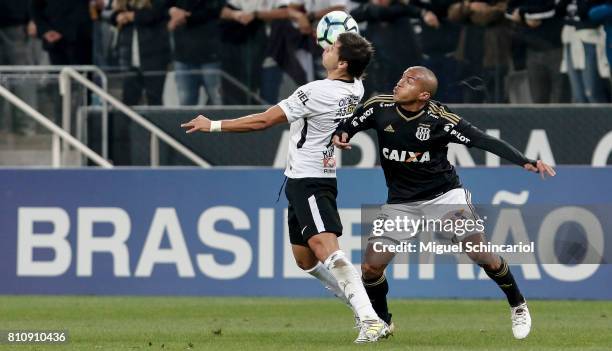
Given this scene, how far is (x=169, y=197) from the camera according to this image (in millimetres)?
15961

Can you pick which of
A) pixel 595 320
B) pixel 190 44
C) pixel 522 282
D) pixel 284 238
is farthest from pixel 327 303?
pixel 190 44

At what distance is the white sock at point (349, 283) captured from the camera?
394 inches

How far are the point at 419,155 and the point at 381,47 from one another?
7.03 metres

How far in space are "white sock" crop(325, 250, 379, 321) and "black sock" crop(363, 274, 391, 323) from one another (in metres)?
0.66

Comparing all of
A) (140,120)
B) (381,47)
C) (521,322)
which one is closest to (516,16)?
(381,47)

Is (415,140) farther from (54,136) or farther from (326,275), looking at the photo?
(54,136)

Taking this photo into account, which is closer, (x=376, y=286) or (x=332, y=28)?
(x=376, y=286)

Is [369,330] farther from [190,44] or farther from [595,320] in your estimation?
[190,44]

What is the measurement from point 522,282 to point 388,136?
5.25m

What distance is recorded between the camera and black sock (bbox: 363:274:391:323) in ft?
35.6

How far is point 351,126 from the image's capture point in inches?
412

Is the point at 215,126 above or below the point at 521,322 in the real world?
above

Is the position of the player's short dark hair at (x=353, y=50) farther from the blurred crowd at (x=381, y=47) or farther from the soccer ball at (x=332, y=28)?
the blurred crowd at (x=381, y=47)

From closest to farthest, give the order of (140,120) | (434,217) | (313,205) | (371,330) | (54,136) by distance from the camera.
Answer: (371,330) → (313,205) → (434,217) → (54,136) → (140,120)
